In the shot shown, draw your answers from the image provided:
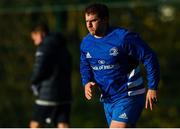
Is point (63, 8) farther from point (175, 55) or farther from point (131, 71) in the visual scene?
point (131, 71)

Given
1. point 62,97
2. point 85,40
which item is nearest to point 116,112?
point 85,40

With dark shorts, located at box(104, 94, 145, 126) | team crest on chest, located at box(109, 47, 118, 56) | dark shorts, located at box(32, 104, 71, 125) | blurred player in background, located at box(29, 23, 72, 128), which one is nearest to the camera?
team crest on chest, located at box(109, 47, 118, 56)

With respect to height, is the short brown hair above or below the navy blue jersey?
above

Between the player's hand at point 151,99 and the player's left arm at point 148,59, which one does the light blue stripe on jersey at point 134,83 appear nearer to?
the player's left arm at point 148,59

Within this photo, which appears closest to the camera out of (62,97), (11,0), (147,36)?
(62,97)

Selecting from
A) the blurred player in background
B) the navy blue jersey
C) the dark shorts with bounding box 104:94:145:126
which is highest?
the navy blue jersey

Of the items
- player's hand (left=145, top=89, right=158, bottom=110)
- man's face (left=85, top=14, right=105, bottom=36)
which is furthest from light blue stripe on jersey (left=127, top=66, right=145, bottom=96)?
man's face (left=85, top=14, right=105, bottom=36)

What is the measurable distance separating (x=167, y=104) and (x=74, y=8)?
2.27m

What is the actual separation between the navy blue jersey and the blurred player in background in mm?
2760

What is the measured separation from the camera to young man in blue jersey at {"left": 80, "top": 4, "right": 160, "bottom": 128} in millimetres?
6613

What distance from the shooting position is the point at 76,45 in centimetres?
1232

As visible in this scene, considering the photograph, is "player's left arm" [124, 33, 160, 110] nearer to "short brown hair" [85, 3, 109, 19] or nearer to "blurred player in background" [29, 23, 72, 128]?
"short brown hair" [85, 3, 109, 19]

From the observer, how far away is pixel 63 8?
12477 millimetres

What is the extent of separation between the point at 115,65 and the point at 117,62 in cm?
4
